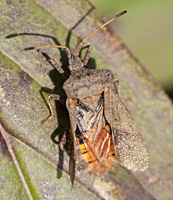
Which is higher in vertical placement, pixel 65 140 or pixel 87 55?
pixel 87 55

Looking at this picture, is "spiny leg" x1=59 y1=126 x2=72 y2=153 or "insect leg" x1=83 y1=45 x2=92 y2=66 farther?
"insect leg" x1=83 y1=45 x2=92 y2=66

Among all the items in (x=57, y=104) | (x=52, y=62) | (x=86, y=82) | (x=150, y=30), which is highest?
(x=150, y=30)

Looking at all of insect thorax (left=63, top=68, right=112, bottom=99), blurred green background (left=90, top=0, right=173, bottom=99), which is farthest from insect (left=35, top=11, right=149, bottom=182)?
blurred green background (left=90, top=0, right=173, bottom=99)

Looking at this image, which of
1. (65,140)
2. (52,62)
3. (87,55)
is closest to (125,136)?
(65,140)

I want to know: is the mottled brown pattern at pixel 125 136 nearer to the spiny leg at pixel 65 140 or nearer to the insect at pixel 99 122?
the insect at pixel 99 122

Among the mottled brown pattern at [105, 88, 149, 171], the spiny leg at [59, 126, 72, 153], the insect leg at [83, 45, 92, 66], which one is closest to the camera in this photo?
the spiny leg at [59, 126, 72, 153]

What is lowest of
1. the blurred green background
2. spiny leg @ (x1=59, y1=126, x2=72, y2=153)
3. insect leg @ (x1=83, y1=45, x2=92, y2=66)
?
spiny leg @ (x1=59, y1=126, x2=72, y2=153)

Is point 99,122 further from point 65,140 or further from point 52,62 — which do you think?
point 52,62

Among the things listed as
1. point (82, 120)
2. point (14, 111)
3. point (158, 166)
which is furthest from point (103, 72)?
point (158, 166)

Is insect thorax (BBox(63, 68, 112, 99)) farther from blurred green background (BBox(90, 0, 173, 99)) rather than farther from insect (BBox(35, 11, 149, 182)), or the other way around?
blurred green background (BBox(90, 0, 173, 99))
